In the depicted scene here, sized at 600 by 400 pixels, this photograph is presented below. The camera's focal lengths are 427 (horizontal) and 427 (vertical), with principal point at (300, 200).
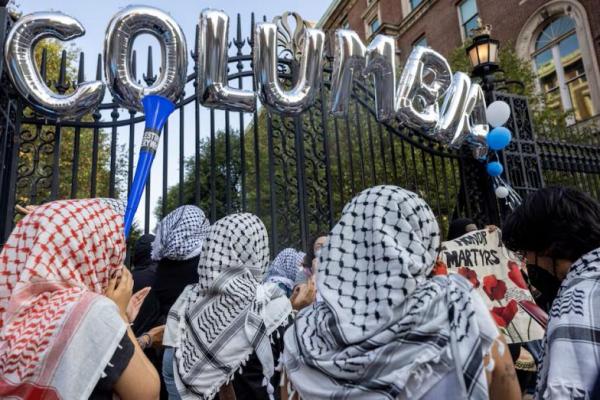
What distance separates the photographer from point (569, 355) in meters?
1.31

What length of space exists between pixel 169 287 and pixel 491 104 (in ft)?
17.2

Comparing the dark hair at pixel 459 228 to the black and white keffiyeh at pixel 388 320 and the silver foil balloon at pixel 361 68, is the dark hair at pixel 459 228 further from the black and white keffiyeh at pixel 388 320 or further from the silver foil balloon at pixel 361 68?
the black and white keffiyeh at pixel 388 320

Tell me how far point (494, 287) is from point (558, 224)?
2555 mm

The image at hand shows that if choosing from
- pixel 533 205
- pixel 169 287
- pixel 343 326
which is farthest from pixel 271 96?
pixel 343 326

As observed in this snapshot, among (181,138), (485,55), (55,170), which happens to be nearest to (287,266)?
(181,138)

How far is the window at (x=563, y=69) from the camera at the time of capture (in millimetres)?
13789

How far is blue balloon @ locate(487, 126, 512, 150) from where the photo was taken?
565 centimetres

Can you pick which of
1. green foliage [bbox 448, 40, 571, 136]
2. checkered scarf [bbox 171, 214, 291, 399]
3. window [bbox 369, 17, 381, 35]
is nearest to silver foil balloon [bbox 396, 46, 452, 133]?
checkered scarf [bbox 171, 214, 291, 399]

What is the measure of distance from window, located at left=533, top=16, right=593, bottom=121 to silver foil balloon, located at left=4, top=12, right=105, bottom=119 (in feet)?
45.2

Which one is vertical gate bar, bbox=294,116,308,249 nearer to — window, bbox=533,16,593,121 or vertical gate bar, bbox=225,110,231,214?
vertical gate bar, bbox=225,110,231,214

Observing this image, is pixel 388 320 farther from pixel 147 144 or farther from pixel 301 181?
pixel 301 181

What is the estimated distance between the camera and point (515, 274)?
392 centimetres

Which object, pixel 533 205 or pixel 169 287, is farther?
pixel 169 287

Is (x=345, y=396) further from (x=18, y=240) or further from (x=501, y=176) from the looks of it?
(x=501, y=176)
